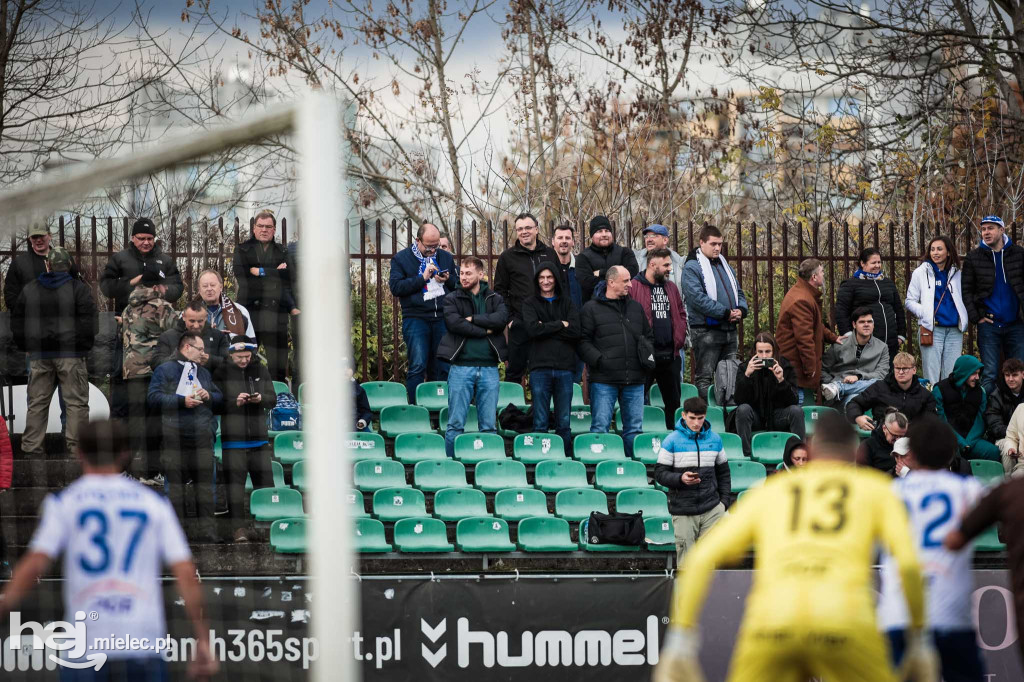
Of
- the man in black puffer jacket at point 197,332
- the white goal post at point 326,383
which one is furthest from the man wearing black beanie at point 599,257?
the white goal post at point 326,383

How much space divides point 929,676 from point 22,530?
5429 millimetres

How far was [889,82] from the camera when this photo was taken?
1681 cm

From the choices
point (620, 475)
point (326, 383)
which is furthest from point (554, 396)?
point (326, 383)

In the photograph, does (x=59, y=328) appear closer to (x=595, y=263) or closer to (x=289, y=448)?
(x=289, y=448)

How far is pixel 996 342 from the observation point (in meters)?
11.4

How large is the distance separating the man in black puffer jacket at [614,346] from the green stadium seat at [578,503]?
34.0 inches

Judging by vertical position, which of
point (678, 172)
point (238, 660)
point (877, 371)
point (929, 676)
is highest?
point (678, 172)

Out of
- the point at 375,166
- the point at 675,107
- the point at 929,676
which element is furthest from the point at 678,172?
the point at 929,676

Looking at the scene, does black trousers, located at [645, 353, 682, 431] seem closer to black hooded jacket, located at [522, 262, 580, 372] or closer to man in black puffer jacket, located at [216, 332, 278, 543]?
black hooded jacket, located at [522, 262, 580, 372]

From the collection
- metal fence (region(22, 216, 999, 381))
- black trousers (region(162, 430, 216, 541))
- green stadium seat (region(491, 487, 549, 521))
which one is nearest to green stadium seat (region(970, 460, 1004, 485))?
metal fence (region(22, 216, 999, 381))

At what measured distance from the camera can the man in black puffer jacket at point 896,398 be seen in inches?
406

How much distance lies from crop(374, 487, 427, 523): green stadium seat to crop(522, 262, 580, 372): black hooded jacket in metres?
1.64

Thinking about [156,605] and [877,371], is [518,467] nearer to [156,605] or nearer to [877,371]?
[877,371]

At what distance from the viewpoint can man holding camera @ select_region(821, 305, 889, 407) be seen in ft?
37.0
